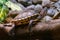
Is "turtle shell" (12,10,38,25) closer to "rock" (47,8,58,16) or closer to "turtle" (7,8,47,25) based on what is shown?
"turtle" (7,8,47,25)

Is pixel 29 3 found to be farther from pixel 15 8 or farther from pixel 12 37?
pixel 12 37

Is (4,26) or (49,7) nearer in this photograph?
(4,26)

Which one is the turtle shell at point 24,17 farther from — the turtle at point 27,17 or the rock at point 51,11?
the rock at point 51,11

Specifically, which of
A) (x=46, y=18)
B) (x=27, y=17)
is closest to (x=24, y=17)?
(x=27, y=17)

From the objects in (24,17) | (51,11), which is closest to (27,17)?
(24,17)

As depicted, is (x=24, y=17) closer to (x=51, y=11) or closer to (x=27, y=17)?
(x=27, y=17)

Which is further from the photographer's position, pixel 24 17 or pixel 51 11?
pixel 51 11

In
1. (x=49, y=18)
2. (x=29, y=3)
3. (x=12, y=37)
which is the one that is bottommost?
(x=12, y=37)

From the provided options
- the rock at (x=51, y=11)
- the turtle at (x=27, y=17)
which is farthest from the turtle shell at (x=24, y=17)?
the rock at (x=51, y=11)

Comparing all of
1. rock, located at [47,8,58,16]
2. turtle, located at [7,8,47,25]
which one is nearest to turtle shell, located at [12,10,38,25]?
turtle, located at [7,8,47,25]

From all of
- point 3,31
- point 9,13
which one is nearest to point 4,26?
point 3,31

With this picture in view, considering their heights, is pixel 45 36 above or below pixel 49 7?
below
